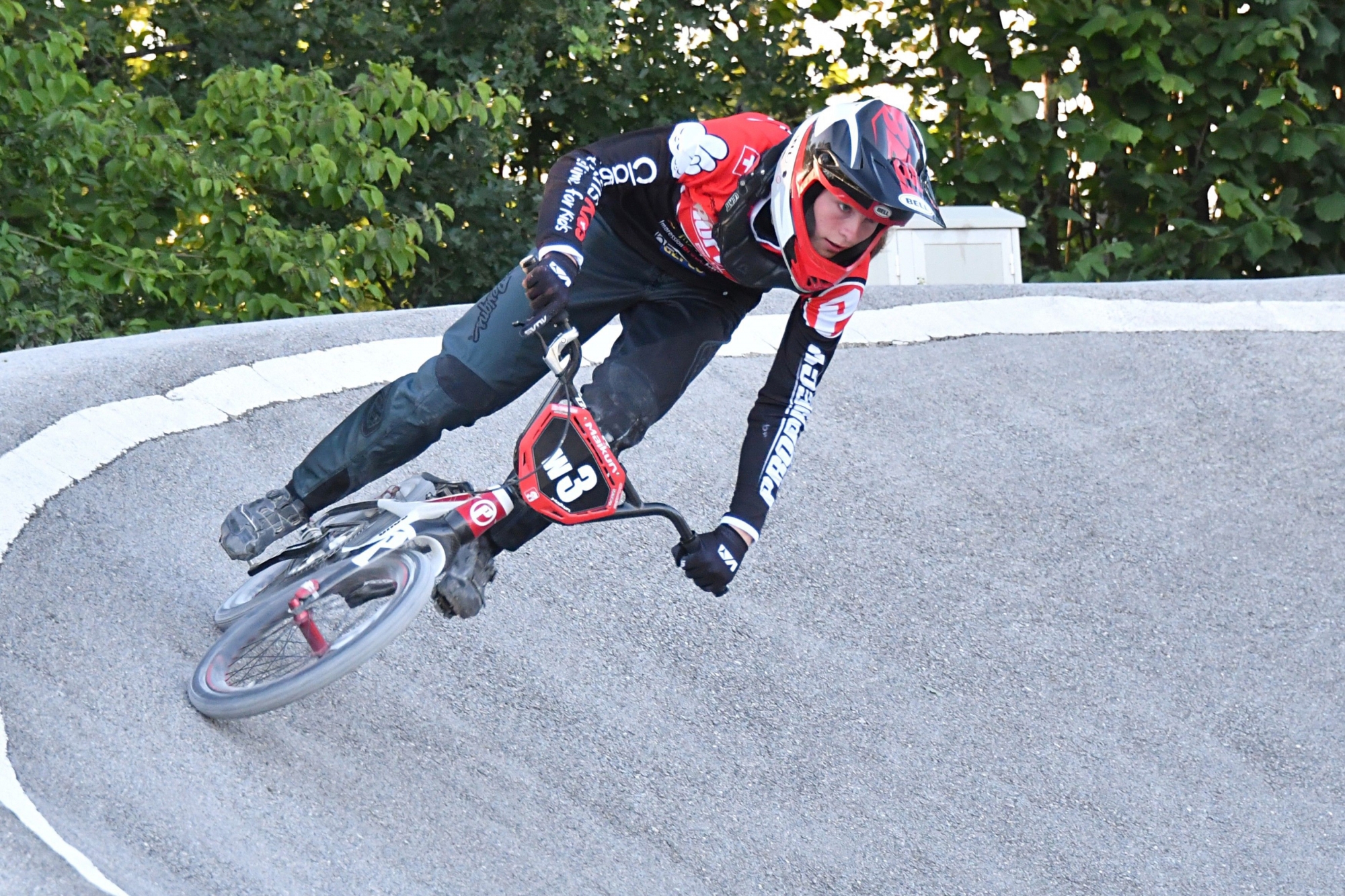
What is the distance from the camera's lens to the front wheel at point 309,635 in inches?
135

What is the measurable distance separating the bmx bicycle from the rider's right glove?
39mm

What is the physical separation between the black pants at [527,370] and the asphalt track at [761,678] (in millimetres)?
821

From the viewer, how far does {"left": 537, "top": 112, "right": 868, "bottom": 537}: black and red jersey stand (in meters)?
3.87

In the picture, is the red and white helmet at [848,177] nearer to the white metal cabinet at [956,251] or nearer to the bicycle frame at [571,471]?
the bicycle frame at [571,471]

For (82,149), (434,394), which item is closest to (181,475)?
(434,394)

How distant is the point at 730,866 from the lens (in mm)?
4125

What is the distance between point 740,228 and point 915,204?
61cm

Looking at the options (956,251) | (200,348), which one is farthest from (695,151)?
(956,251)

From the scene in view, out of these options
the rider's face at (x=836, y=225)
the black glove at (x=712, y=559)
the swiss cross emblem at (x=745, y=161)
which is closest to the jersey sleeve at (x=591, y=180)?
the swiss cross emblem at (x=745, y=161)

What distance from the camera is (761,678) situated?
16.9 ft

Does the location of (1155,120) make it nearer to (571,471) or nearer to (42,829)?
(571,471)

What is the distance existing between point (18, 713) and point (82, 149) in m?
7.18

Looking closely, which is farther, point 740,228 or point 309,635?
point 740,228

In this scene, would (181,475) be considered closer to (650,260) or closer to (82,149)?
(650,260)
